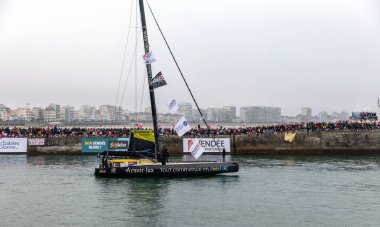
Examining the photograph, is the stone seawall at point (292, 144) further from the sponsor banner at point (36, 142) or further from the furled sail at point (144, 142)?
the furled sail at point (144, 142)

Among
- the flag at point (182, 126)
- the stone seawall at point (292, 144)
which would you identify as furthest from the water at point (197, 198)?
the stone seawall at point (292, 144)

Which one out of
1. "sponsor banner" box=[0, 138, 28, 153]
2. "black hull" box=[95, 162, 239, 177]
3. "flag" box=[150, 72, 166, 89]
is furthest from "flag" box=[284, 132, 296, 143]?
"sponsor banner" box=[0, 138, 28, 153]

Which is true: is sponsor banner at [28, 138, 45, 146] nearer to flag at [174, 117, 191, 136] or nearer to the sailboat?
the sailboat

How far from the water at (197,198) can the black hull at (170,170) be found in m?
0.68

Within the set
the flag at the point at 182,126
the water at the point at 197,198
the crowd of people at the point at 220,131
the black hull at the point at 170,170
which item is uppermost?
the flag at the point at 182,126

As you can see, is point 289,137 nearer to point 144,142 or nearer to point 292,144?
point 292,144

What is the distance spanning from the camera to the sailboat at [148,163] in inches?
1604

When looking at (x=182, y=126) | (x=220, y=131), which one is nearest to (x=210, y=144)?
(x=220, y=131)

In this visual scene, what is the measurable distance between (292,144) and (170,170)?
26690 millimetres

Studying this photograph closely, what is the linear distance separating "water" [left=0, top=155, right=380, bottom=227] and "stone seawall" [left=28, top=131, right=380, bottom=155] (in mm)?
13462

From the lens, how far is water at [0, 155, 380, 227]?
2602cm

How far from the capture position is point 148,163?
136 feet

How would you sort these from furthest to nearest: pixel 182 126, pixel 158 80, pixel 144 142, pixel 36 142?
1. pixel 36 142
2. pixel 144 142
3. pixel 158 80
4. pixel 182 126

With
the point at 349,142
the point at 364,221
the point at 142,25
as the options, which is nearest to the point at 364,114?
the point at 349,142
